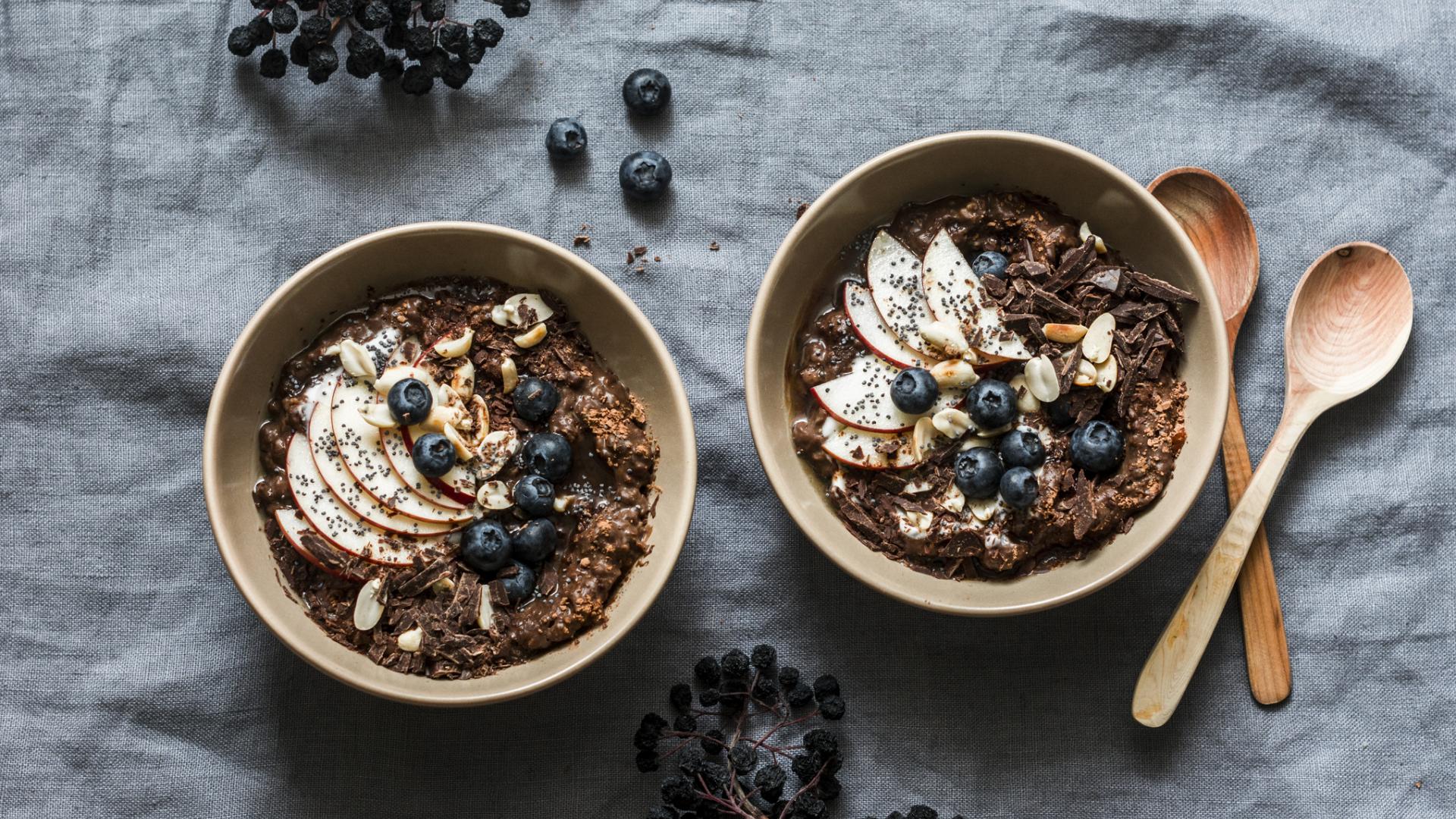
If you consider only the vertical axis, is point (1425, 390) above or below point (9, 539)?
above

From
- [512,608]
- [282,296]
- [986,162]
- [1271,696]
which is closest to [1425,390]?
[1271,696]

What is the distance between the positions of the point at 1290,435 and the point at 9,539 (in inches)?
140

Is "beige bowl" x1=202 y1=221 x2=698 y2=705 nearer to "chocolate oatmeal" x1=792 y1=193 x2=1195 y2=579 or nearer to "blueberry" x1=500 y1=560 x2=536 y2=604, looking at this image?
"blueberry" x1=500 y1=560 x2=536 y2=604

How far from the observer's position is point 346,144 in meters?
3.26

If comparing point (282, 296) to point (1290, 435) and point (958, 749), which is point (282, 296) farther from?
point (1290, 435)

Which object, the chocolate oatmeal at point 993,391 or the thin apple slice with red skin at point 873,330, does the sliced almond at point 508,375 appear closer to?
the chocolate oatmeal at point 993,391

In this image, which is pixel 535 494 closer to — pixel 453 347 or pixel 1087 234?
pixel 453 347

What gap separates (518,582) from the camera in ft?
9.49

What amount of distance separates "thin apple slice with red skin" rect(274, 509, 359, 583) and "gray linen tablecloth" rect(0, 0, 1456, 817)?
0.43 metres

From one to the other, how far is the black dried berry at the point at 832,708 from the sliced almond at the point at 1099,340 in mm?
1128

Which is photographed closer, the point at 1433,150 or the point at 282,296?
the point at 282,296

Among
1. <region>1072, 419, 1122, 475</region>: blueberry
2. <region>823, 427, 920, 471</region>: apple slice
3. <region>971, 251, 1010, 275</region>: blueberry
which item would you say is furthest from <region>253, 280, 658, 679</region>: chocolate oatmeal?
<region>1072, 419, 1122, 475</region>: blueberry

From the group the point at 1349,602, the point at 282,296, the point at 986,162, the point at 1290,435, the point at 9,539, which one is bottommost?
the point at 1349,602

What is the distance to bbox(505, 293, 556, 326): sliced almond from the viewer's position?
9.82 feet
